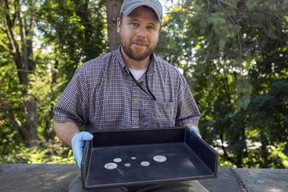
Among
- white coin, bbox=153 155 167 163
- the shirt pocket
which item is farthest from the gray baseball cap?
white coin, bbox=153 155 167 163

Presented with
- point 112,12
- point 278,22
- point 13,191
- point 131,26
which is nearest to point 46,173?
point 13,191

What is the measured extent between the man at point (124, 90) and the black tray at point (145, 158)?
5.2 inches

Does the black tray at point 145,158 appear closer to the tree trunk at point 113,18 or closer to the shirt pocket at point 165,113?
the shirt pocket at point 165,113

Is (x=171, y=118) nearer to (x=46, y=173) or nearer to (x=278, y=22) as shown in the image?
(x=46, y=173)

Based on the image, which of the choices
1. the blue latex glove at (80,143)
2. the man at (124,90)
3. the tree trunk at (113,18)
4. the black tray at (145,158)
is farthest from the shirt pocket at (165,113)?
the tree trunk at (113,18)

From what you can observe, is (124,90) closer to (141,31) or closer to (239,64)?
(141,31)

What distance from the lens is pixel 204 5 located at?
449 centimetres

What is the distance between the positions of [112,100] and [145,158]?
0.44 meters

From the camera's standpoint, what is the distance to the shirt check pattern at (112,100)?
5.90 feet

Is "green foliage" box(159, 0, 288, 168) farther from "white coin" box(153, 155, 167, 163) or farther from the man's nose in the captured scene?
"white coin" box(153, 155, 167, 163)

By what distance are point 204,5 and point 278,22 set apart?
1232 mm

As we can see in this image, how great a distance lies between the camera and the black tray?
4.38 feet

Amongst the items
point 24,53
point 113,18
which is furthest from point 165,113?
point 24,53

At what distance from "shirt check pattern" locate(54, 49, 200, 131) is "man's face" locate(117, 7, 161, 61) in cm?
12
